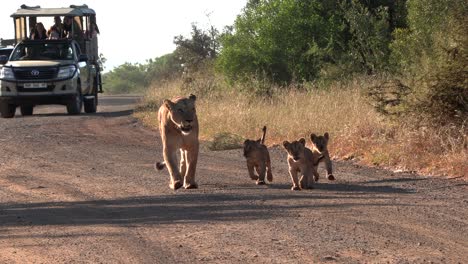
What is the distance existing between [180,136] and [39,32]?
18252mm

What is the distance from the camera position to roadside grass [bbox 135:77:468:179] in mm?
14407

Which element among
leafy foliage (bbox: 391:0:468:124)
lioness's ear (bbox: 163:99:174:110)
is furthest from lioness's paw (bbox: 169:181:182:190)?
leafy foliage (bbox: 391:0:468:124)

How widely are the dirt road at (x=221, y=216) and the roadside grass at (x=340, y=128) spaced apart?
52cm

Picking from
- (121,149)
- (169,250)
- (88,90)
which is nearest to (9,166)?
(121,149)

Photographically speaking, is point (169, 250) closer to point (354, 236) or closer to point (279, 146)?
A: point (354, 236)

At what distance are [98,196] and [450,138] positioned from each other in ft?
15.8

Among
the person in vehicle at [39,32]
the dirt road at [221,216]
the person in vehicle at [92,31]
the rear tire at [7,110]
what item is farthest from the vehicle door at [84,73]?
the dirt road at [221,216]

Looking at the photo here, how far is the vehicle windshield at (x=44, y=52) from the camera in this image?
95.9 ft

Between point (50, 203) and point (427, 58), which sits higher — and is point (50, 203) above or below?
below

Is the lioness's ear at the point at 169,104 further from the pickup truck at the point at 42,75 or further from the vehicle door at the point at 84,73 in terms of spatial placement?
the vehicle door at the point at 84,73

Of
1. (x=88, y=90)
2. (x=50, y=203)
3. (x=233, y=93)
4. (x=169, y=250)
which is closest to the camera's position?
(x=169, y=250)

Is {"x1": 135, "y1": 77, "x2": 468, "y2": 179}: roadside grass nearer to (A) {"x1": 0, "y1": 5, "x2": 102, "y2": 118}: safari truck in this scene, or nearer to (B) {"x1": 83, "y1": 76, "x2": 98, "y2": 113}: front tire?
(A) {"x1": 0, "y1": 5, "x2": 102, "y2": 118}: safari truck

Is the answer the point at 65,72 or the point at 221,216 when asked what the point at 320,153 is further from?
the point at 65,72

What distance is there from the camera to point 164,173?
1445cm
